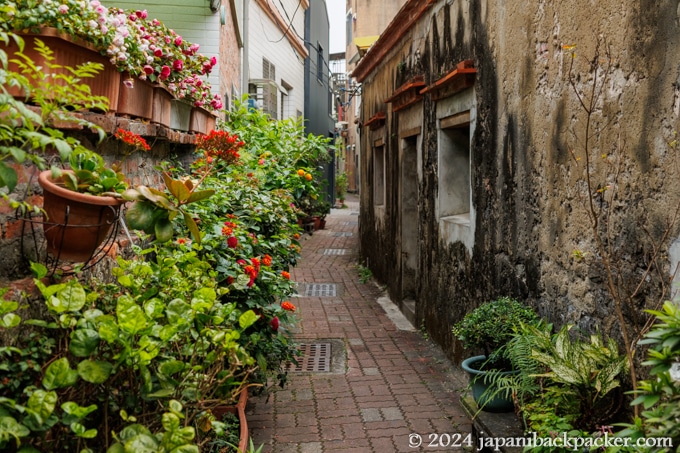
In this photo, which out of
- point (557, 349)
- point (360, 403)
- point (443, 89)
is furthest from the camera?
point (443, 89)

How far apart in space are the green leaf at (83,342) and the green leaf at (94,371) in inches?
1.4

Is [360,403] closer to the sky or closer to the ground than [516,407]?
closer to the ground

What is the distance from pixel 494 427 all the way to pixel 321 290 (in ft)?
20.3

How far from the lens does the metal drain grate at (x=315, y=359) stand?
606cm

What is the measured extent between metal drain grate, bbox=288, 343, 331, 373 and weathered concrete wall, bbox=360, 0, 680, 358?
114cm

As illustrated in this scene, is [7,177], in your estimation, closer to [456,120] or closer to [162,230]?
[162,230]

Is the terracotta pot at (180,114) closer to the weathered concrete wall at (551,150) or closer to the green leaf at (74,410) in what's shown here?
the weathered concrete wall at (551,150)

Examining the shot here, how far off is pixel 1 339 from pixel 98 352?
35 cm

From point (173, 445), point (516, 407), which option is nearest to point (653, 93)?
point (516, 407)

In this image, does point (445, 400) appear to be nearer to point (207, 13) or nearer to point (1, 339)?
point (1, 339)

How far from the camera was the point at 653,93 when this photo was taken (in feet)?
9.89

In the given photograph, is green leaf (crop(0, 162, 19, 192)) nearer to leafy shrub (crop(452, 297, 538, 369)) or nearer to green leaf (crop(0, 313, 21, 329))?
green leaf (crop(0, 313, 21, 329))

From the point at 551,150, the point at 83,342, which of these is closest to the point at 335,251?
the point at 551,150

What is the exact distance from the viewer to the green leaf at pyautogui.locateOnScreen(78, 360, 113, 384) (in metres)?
2.15
